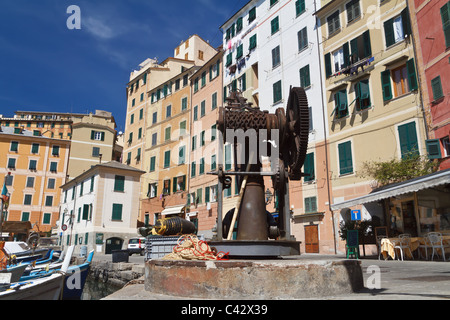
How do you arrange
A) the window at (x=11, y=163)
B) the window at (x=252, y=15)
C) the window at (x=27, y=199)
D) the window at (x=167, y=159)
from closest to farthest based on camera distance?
the window at (x=252, y=15)
the window at (x=167, y=159)
the window at (x=27, y=199)
the window at (x=11, y=163)

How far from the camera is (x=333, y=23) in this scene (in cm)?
2414

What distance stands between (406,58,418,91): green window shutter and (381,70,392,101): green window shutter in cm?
117

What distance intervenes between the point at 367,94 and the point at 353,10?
→ 6177 millimetres

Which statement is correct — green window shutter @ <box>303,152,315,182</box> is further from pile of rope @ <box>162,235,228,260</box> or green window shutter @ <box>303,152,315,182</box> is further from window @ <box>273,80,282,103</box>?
pile of rope @ <box>162,235,228,260</box>

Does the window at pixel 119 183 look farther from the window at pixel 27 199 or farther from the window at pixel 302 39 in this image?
the window at pixel 302 39

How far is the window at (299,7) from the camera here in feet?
88.6

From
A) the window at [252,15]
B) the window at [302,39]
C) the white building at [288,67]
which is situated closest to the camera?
the white building at [288,67]

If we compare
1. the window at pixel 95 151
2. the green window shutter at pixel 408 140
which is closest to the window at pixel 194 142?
the green window shutter at pixel 408 140

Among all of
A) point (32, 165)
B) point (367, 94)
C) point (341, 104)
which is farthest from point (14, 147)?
point (367, 94)

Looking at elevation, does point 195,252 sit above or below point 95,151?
below

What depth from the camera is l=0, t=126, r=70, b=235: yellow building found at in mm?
50406

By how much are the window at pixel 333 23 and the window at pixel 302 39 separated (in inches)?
81.6

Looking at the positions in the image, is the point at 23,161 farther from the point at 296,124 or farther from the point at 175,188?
the point at 296,124

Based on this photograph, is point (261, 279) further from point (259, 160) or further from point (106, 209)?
point (106, 209)
